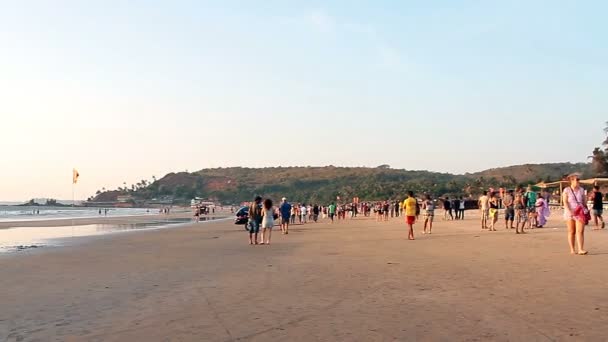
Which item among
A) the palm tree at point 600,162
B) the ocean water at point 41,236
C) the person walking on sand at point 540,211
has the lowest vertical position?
the ocean water at point 41,236

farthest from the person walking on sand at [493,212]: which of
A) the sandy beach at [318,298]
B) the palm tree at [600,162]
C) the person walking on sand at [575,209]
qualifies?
the palm tree at [600,162]

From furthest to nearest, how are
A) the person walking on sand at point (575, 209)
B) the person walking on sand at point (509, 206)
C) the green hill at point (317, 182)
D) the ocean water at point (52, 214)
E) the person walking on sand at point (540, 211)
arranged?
1. the green hill at point (317, 182)
2. the ocean water at point (52, 214)
3. the person walking on sand at point (540, 211)
4. the person walking on sand at point (509, 206)
5. the person walking on sand at point (575, 209)

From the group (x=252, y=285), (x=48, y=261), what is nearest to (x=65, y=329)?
(x=252, y=285)

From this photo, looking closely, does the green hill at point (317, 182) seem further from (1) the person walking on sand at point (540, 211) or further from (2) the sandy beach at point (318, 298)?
(2) the sandy beach at point (318, 298)

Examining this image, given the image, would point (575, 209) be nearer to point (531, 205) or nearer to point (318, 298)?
point (318, 298)

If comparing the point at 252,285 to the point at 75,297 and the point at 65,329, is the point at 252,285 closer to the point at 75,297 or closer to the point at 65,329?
the point at 75,297

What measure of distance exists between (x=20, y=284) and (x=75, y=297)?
93.8 inches

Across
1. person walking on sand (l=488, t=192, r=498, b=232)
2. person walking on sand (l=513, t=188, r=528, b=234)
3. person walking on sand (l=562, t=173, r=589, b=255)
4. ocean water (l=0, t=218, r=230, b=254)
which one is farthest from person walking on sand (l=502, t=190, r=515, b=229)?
ocean water (l=0, t=218, r=230, b=254)

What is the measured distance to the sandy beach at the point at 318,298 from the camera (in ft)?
19.3

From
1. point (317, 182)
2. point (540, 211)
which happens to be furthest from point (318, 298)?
point (317, 182)

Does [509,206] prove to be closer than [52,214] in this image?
Yes

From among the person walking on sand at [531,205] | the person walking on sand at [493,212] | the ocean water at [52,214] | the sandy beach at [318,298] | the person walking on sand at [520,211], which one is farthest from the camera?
the ocean water at [52,214]

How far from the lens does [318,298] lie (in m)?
7.82

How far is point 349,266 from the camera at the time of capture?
1156 cm
